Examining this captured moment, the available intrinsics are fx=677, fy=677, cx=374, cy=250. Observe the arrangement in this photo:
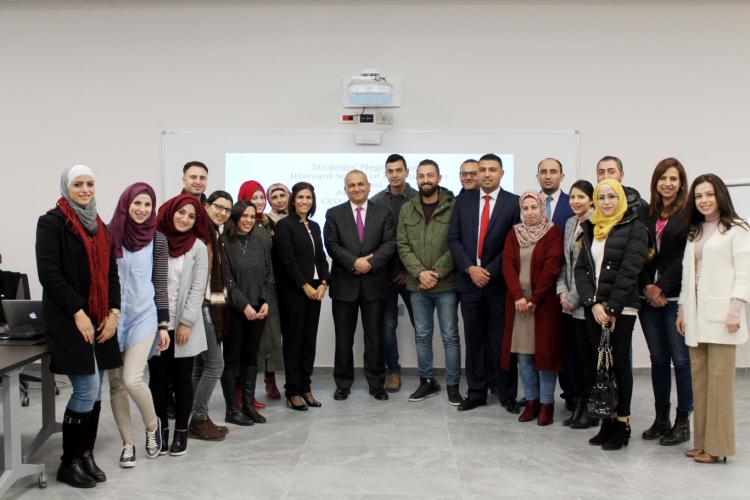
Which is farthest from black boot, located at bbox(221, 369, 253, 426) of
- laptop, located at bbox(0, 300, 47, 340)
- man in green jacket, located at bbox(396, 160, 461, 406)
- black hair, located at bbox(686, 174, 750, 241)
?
black hair, located at bbox(686, 174, 750, 241)

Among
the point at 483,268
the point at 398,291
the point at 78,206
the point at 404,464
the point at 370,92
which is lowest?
the point at 404,464

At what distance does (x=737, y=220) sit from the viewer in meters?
→ 3.33

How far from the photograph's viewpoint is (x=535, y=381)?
13.9 ft

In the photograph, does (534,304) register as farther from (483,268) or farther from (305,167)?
(305,167)

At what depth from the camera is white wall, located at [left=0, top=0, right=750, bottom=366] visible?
18.2ft

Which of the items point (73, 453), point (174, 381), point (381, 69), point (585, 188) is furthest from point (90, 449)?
point (381, 69)

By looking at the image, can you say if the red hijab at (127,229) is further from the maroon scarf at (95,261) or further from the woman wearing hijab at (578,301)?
the woman wearing hijab at (578,301)

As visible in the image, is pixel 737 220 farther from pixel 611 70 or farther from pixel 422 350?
pixel 611 70

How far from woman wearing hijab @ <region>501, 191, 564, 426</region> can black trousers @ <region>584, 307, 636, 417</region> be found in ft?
1.14

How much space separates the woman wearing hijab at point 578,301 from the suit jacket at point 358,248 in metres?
1.22

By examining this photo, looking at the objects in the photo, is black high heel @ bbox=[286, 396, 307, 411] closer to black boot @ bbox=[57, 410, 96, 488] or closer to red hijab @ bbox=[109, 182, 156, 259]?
black boot @ bbox=[57, 410, 96, 488]

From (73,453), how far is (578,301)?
271cm

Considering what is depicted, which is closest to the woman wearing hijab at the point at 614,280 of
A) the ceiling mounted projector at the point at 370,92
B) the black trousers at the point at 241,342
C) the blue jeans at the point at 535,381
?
the blue jeans at the point at 535,381

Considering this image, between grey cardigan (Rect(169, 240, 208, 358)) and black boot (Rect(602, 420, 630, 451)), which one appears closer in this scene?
grey cardigan (Rect(169, 240, 208, 358))
